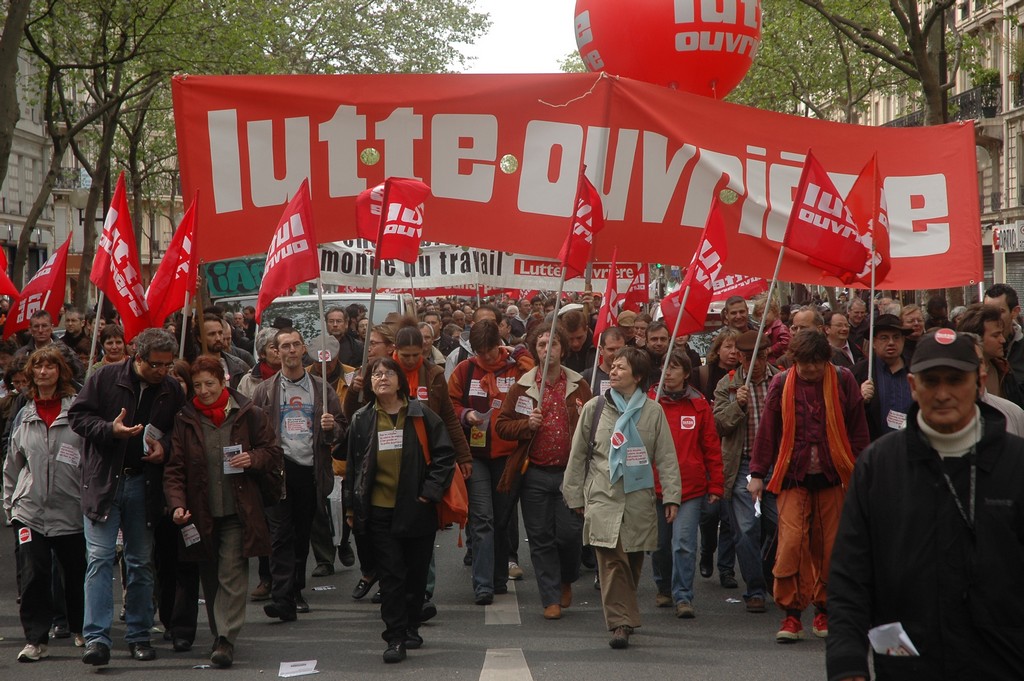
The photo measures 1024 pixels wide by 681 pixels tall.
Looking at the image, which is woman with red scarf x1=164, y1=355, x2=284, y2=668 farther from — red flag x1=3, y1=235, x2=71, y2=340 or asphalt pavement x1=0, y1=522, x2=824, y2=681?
red flag x1=3, y1=235, x2=71, y2=340

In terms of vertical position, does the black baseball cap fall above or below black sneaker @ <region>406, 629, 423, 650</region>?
above

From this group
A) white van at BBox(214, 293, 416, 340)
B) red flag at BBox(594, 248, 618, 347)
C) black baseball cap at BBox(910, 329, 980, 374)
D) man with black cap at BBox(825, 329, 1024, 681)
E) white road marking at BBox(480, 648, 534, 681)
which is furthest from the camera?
white van at BBox(214, 293, 416, 340)

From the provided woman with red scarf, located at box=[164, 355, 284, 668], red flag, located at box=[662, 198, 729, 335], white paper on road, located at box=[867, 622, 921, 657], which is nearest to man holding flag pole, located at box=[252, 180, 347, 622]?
woman with red scarf, located at box=[164, 355, 284, 668]

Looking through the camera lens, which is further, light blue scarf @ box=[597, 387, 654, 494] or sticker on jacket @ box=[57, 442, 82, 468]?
light blue scarf @ box=[597, 387, 654, 494]

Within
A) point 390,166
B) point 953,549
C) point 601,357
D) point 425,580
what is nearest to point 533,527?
point 425,580

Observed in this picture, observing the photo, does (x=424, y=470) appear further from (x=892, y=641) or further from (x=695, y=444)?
(x=892, y=641)

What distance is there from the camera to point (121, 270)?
9461mm

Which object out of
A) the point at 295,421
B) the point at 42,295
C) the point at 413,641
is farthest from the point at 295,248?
the point at 42,295

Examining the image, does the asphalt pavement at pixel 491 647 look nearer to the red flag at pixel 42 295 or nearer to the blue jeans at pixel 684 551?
the blue jeans at pixel 684 551

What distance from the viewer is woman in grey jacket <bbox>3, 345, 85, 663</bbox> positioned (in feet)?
24.6

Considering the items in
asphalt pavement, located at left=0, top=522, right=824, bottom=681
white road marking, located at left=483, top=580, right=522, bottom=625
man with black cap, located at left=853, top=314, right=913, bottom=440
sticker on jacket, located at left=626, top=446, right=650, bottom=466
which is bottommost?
asphalt pavement, located at left=0, top=522, right=824, bottom=681

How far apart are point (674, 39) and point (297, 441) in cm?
461

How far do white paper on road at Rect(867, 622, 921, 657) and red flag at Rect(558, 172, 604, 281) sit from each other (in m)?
5.18

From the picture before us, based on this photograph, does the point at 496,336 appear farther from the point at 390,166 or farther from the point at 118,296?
the point at 118,296
